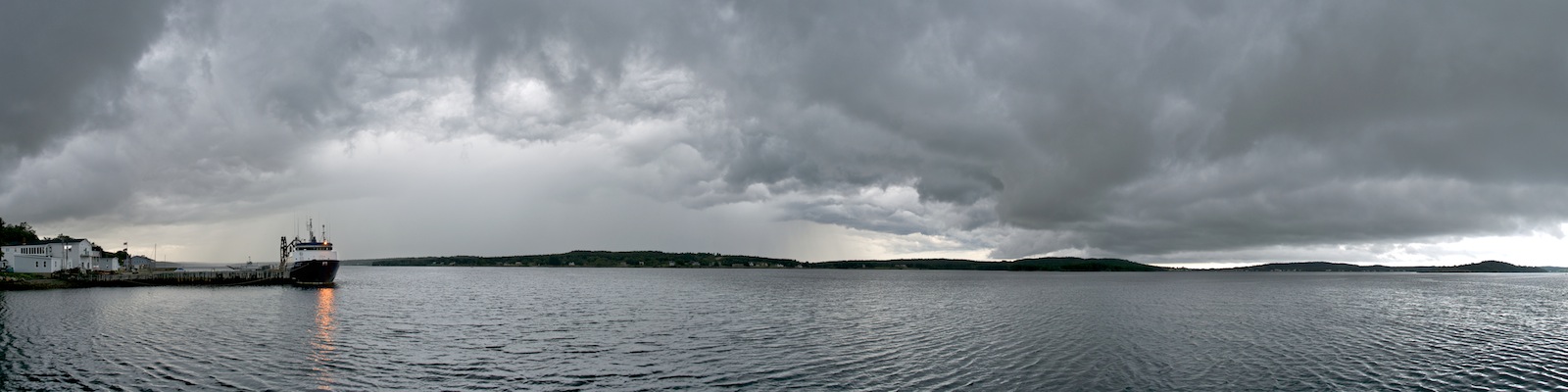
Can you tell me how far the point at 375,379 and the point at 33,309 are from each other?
5323 cm

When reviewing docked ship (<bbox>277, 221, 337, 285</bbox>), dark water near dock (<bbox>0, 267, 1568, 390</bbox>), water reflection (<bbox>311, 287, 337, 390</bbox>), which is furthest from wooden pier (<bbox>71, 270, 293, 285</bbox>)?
water reflection (<bbox>311, 287, 337, 390</bbox>)

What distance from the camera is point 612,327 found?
5100 centimetres

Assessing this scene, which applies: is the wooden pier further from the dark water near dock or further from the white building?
the dark water near dock

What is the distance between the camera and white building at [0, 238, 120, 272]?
117188 millimetres

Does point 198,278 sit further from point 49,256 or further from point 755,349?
point 755,349

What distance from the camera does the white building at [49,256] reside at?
117188mm

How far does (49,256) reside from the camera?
122562 mm

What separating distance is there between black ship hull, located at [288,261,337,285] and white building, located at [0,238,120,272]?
39386 mm

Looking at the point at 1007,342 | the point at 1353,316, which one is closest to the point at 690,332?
the point at 1007,342

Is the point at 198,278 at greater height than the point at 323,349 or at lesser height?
lesser

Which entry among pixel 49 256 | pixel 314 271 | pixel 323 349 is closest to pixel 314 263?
pixel 314 271

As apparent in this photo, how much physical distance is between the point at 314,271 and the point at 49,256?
47.0m

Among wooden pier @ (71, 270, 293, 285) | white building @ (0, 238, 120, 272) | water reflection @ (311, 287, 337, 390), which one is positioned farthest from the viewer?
white building @ (0, 238, 120, 272)

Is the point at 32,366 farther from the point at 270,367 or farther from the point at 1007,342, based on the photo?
the point at 1007,342
